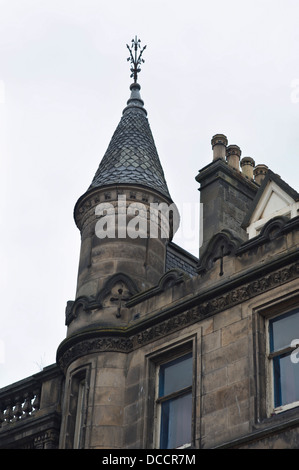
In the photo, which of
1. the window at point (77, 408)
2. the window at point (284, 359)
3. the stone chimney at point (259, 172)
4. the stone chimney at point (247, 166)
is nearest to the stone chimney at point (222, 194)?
the stone chimney at point (247, 166)

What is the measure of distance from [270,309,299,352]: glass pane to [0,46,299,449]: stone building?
21 millimetres

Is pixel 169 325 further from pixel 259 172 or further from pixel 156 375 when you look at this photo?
pixel 259 172

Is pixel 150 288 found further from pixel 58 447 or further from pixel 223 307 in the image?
pixel 58 447

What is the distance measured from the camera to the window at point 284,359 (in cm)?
1579

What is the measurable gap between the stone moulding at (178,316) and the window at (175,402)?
0.63 metres

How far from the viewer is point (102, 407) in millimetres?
18016

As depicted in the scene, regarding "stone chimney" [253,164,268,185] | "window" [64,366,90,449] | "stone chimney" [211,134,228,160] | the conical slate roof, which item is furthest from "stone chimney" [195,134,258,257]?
"window" [64,366,90,449]

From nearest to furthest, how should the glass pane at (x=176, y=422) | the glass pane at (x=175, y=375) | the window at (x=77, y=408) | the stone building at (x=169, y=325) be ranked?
1. the stone building at (x=169, y=325)
2. the glass pane at (x=176, y=422)
3. the glass pane at (x=175, y=375)
4. the window at (x=77, y=408)

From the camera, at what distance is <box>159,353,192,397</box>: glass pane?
17.5 metres

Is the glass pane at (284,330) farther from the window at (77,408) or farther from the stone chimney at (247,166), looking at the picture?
the stone chimney at (247,166)
